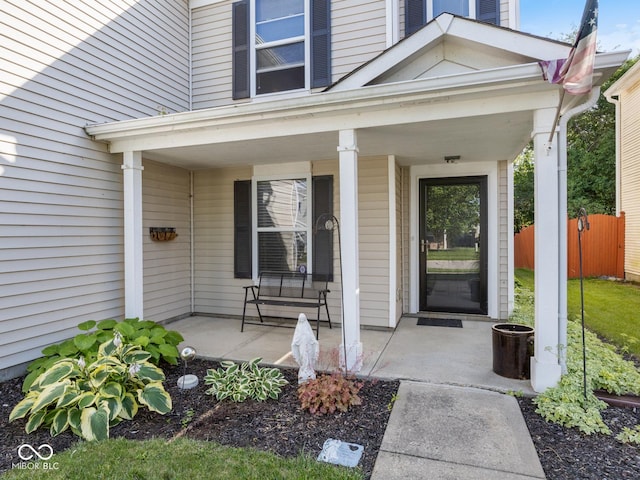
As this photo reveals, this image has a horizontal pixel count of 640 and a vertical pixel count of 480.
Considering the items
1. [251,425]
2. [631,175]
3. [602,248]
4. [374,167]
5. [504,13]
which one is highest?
[504,13]

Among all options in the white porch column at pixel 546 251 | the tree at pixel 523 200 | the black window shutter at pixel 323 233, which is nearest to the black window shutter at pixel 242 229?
the black window shutter at pixel 323 233

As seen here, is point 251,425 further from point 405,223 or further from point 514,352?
point 405,223

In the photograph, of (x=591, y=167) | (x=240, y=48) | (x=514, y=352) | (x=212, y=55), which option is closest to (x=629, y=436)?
(x=514, y=352)

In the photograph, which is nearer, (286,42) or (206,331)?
(206,331)

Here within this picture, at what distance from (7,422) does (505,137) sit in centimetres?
495

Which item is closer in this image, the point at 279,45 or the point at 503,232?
the point at 503,232

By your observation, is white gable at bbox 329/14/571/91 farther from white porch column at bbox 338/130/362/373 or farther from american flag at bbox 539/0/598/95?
american flag at bbox 539/0/598/95

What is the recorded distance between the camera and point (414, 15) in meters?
5.02

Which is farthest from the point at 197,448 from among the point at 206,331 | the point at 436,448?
the point at 206,331

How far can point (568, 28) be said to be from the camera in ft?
58.6

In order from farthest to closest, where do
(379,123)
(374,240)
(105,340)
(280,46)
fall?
(280,46) < (374,240) < (105,340) < (379,123)

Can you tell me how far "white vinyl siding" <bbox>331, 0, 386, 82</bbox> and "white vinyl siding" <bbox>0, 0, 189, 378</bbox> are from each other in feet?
8.57

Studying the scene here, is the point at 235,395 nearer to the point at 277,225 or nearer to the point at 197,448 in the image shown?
the point at 197,448

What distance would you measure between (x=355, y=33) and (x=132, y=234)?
395cm
